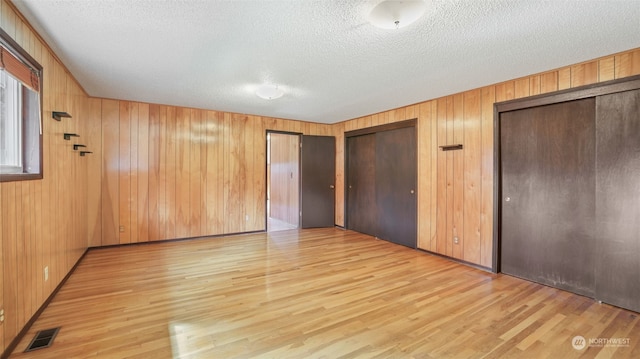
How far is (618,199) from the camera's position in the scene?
8.38 feet

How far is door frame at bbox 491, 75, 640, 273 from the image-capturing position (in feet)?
8.36

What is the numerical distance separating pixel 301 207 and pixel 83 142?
393 centimetres

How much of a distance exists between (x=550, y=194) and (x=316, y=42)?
3048 millimetres

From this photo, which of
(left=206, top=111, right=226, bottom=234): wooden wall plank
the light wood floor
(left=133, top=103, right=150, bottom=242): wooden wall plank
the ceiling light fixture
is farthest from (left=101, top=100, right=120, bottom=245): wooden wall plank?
the ceiling light fixture

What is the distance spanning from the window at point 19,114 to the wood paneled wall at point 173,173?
2.30 m

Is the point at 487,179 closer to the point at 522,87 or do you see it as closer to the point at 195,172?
the point at 522,87

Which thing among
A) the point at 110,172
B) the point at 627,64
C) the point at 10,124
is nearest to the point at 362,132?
the point at 627,64

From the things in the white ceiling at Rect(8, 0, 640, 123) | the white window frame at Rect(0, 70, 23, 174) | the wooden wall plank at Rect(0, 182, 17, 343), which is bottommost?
the wooden wall plank at Rect(0, 182, 17, 343)

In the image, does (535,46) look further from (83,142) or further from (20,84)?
(83,142)

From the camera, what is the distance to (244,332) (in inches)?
82.4

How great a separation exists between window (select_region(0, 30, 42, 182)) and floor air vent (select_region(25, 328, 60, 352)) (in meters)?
1.17

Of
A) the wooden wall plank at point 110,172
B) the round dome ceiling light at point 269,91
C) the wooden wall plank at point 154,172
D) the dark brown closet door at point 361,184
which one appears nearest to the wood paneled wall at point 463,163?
the dark brown closet door at point 361,184

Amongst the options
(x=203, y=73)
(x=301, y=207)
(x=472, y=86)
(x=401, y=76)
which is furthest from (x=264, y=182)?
(x=472, y=86)

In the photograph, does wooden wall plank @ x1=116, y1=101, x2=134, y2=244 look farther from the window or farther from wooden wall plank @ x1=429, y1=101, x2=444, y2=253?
wooden wall plank @ x1=429, y1=101, x2=444, y2=253
